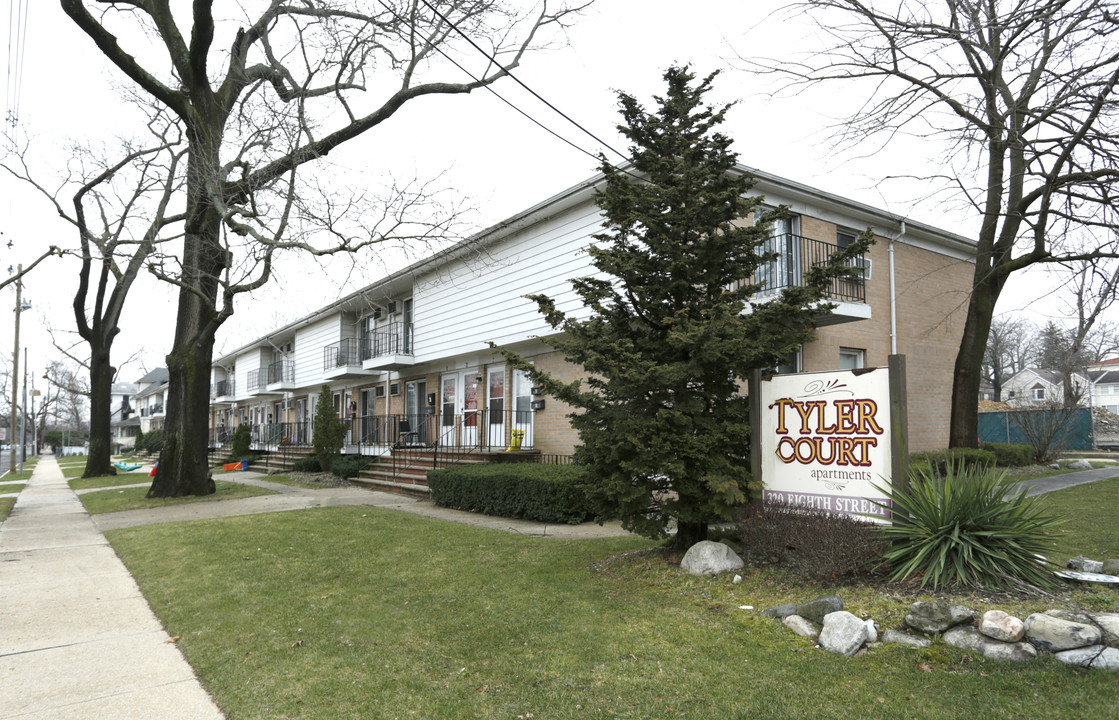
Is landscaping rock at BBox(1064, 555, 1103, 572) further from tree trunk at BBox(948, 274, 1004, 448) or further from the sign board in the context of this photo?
tree trunk at BBox(948, 274, 1004, 448)

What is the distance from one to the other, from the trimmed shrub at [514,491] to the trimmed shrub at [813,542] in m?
3.48

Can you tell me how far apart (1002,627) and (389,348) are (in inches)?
788

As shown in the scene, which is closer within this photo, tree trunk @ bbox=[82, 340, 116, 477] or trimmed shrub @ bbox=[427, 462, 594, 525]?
trimmed shrub @ bbox=[427, 462, 594, 525]

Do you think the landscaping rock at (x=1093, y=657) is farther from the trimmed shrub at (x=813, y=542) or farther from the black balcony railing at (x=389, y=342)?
the black balcony railing at (x=389, y=342)

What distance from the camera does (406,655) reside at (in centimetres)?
468

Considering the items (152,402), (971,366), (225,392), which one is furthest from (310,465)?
(152,402)

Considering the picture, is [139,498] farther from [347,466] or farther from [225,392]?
[225,392]

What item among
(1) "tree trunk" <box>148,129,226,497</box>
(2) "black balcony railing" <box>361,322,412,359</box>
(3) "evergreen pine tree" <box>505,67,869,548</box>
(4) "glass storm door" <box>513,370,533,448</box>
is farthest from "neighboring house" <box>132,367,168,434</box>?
(3) "evergreen pine tree" <box>505,67,869,548</box>

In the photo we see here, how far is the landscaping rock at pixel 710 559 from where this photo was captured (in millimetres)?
6262

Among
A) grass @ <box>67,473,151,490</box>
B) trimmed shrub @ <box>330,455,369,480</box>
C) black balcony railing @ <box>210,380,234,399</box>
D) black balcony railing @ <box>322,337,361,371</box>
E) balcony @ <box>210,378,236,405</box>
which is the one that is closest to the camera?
trimmed shrub @ <box>330,455,369,480</box>

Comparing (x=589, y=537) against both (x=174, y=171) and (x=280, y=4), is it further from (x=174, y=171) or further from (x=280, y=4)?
(x=174, y=171)

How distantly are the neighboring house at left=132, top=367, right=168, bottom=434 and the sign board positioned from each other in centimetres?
6617

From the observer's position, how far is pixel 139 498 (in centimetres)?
1547

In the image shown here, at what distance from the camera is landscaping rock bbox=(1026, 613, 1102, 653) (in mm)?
3914
